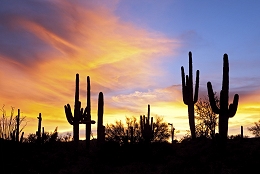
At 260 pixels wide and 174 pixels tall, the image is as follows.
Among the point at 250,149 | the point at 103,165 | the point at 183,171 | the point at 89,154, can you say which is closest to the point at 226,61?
the point at 250,149

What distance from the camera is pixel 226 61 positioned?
20984 mm

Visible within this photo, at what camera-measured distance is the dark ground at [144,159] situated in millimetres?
18297

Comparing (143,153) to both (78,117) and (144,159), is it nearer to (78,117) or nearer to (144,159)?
(144,159)

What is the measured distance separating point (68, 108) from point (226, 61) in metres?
12.0

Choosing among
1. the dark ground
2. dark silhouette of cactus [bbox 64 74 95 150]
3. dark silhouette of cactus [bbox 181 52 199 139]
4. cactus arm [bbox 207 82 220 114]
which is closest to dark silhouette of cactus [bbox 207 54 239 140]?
cactus arm [bbox 207 82 220 114]

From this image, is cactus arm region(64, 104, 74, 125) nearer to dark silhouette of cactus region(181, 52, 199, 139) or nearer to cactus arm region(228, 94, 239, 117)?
dark silhouette of cactus region(181, 52, 199, 139)

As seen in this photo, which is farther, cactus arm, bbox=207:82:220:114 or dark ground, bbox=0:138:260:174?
cactus arm, bbox=207:82:220:114

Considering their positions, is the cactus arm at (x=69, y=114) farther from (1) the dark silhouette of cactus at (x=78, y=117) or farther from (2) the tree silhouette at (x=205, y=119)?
(2) the tree silhouette at (x=205, y=119)

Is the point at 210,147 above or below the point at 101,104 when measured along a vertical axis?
below

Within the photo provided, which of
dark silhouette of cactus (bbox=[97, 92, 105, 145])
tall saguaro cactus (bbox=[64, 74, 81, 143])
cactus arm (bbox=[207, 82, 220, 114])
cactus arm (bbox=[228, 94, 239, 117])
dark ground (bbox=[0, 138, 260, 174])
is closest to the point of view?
dark ground (bbox=[0, 138, 260, 174])

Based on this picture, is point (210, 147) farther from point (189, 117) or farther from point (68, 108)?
point (68, 108)

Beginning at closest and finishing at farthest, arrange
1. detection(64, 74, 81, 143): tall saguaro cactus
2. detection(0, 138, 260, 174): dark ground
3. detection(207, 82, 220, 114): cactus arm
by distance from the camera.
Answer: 1. detection(0, 138, 260, 174): dark ground
2. detection(207, 82, 220, 114): cactus arm
3. detection(64, 74, 81, 143): tall saguaro cactus

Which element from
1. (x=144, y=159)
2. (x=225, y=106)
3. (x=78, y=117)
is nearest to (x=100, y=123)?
(x=78, y=117)

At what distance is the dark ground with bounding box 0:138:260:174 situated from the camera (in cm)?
1830
